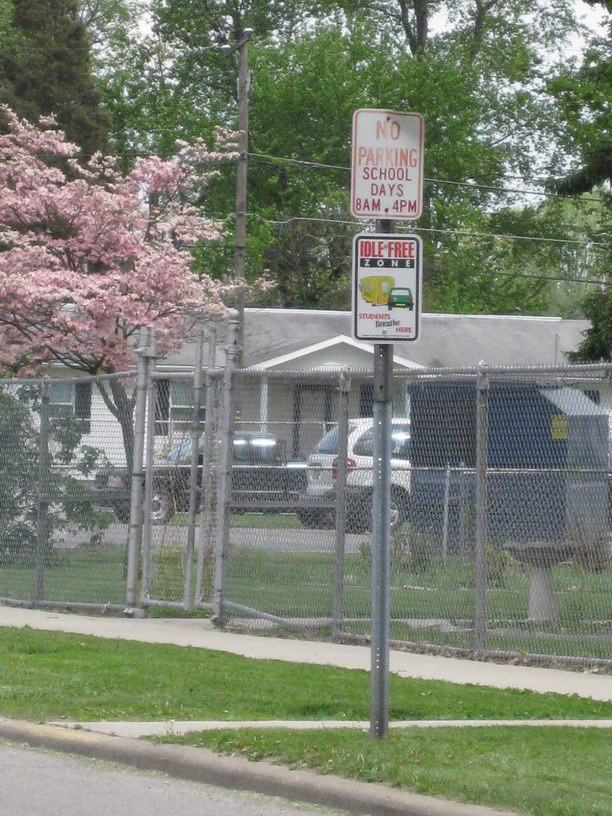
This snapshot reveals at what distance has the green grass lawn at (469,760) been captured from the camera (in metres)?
6.29

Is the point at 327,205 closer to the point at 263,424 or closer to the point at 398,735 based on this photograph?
the point at 263,424

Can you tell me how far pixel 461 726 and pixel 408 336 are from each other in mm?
2443

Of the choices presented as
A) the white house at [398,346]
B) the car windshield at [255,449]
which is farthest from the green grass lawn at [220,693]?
the white house at [398,346]

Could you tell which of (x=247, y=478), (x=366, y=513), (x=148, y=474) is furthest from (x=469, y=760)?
(x=148, y=474)

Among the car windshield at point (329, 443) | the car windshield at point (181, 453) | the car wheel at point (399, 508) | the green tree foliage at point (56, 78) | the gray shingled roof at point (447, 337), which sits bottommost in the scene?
the car wheel at point (399, 508)

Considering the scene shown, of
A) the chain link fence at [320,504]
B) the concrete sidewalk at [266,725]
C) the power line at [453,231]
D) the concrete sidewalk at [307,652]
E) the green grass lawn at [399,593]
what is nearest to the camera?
the concrete sidewalk at [266,725]

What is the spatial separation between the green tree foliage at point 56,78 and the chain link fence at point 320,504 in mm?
16058

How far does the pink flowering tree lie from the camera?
67.9ft

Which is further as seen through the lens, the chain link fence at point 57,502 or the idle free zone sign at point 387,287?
the chain link fence at point 57,502

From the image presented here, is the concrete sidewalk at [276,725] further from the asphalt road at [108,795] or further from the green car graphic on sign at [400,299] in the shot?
the green car graphic on sign at [400,299]

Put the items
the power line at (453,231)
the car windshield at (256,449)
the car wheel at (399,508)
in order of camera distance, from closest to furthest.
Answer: the car wheel at (399,508) < the car windshield at (256,449) < the power line at (453,231)

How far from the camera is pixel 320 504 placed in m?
12.7

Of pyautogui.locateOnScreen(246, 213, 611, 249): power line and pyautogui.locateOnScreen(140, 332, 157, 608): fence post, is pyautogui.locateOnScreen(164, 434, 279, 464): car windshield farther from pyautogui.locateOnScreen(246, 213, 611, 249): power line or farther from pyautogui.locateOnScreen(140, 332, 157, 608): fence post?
pyautogui.locateOnScreen(246, 213, 611, 249): power line

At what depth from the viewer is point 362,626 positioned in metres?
12.5
